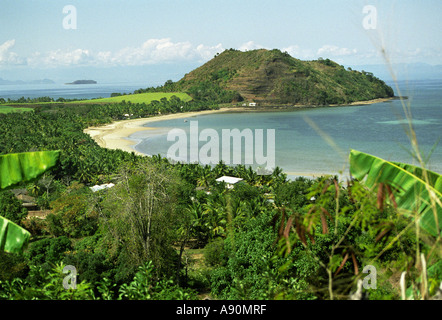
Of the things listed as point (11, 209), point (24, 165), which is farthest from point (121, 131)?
point (24, 165)

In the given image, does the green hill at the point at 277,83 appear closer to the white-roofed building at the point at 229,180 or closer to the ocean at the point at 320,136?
the ocean at the point at 320,136

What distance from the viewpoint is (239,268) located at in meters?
9.64

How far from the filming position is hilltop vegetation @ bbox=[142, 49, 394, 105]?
4247 inches

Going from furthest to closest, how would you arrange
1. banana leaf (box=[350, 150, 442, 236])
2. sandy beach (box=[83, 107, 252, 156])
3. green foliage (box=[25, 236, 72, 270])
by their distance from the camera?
sandy beach (box=[83, 107, 252, 156]) → green foliage (box=[25, 236, 72, 270]) → banana leaf (box=[350, 150, 442, 236])

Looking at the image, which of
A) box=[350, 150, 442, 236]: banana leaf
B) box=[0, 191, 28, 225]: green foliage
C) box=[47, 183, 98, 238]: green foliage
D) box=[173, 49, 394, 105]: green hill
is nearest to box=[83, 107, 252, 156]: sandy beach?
box=[47, 183, 98, 238]: green foliage

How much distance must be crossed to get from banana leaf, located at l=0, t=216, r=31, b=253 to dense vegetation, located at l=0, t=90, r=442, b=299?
0.43 m

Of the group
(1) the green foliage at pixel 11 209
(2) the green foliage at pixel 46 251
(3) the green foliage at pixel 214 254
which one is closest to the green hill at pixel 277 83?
(1) the green foliage at pixel 11 209

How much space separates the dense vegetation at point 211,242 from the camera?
318 cm

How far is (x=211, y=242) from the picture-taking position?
17953 mm

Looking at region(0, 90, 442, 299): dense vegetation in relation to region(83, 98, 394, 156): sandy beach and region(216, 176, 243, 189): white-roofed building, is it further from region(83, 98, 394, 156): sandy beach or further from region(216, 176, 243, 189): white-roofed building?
region(83, 98, 394, 156): sandy beach

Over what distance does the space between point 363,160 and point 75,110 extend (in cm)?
8212
